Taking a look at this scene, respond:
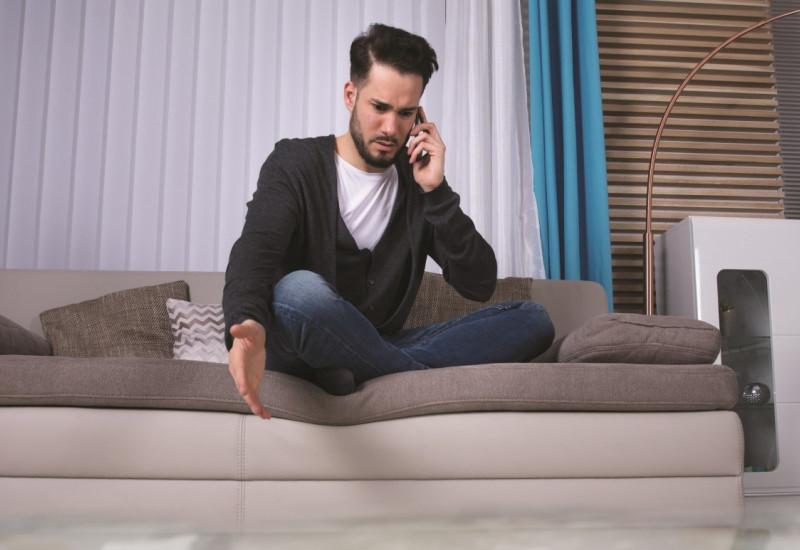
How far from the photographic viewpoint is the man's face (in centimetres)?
173

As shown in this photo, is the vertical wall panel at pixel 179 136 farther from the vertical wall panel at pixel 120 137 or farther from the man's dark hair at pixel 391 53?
the man's dark hair at pixel 391 53

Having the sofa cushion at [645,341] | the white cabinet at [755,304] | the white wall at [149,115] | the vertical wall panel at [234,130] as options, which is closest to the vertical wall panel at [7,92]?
the white wall at [149,115]

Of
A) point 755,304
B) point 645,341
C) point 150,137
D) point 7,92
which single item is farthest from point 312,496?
point 7,92

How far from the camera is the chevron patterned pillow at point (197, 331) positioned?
7.11 feet

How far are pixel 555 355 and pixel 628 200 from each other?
161 centimetres

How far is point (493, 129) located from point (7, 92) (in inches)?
79.5

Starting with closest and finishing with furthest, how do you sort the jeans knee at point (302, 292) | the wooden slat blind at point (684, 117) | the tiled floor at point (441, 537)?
the tiled floor at point (441, 537) → the jeans knee at point (302, 292) → the wooden slat blind at point (684, 117)

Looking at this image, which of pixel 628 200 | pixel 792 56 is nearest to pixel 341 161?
pixel 628 200

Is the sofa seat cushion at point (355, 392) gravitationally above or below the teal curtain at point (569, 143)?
below

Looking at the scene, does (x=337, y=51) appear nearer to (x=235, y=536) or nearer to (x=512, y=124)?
(x=512, y=124)

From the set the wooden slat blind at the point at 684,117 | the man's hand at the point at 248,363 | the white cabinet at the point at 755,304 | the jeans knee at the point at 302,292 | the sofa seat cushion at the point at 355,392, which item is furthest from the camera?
the wooden slat blind at the point at 684,117

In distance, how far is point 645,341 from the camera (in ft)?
5.45

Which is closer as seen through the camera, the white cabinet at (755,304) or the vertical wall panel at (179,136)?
the white cabinet at (755,304)

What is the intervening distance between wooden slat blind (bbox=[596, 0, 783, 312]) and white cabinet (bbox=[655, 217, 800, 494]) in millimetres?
655
